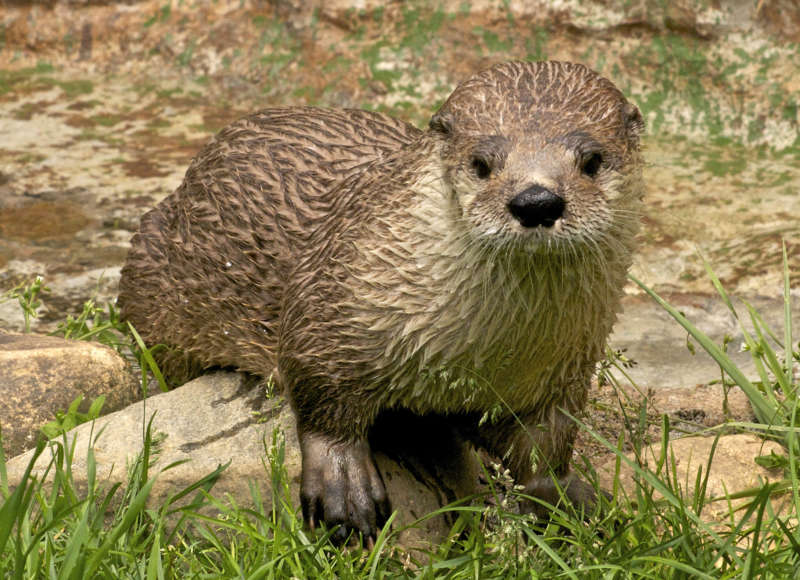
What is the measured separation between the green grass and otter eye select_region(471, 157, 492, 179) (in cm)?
53

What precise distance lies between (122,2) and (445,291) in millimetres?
4340

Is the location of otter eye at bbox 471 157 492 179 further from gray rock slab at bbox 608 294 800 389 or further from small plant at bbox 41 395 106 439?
gray rock slab at bbox 608 294 800 389

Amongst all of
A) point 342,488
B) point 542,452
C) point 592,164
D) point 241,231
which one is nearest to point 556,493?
point 542,452

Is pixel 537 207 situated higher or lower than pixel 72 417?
higher

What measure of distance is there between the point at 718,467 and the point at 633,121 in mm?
955

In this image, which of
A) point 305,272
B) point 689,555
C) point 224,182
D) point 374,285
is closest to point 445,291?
point 374,285

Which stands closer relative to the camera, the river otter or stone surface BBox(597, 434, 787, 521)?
the river otter

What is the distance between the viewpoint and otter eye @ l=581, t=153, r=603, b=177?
7.32 feet

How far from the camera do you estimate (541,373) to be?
101 inches

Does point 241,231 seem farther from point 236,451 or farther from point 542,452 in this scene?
point 542,452

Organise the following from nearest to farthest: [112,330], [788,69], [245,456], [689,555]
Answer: [689,555] < [245,456] < [112,330] < [788,69]

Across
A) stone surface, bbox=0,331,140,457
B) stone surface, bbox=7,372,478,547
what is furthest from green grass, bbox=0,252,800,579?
stone surface, bbox=0,331,140,457

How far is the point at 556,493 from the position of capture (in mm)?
2779

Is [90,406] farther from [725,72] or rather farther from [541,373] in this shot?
[725,72]
